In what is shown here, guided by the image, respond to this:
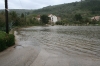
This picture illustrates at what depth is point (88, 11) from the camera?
187 meters

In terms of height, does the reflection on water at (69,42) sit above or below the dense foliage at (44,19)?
below

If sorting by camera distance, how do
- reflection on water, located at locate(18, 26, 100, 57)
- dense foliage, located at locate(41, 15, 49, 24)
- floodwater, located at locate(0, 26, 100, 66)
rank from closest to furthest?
floodwater, located at locate(0, 26, 100, 66), reflection on water, located at locate(18, 26, 100, 57), dense foliage, located at locate(41, 15, 49, 24)

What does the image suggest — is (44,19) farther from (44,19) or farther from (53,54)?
(53,54)

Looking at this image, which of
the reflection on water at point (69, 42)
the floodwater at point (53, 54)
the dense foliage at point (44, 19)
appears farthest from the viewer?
the dense foliage at point (44, 19)

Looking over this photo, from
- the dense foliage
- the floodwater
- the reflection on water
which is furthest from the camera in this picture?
the dense foliage

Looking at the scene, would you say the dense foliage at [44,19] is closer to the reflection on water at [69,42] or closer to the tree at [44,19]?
the tree at [44,19]

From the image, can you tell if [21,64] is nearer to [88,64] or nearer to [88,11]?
[88,64]

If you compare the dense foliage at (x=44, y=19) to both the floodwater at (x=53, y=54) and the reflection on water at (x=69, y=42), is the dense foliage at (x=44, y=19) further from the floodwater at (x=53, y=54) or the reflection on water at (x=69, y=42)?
the floodwater at (x=53, y=54)

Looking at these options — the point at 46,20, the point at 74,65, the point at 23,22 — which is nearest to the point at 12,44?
the point at 74,65

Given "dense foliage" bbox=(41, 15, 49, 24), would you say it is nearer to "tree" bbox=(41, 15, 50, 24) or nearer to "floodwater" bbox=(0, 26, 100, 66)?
"tree" bbox=(41, 15, 50, 24)

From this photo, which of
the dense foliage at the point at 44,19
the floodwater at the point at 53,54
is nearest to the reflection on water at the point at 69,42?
the floodwater at the point at 53,54

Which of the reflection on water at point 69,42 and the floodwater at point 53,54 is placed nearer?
the floodwater at point 53,54

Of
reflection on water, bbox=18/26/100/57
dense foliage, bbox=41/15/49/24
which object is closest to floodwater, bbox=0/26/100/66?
reflection on water, bbox=18/26/100/57

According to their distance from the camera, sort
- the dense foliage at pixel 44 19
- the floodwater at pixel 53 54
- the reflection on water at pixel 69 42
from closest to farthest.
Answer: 1. the floodwater at pixel 53 54
2. the reflection on water at pixel 69 42
3. the dense foliage at pixel 44 19
